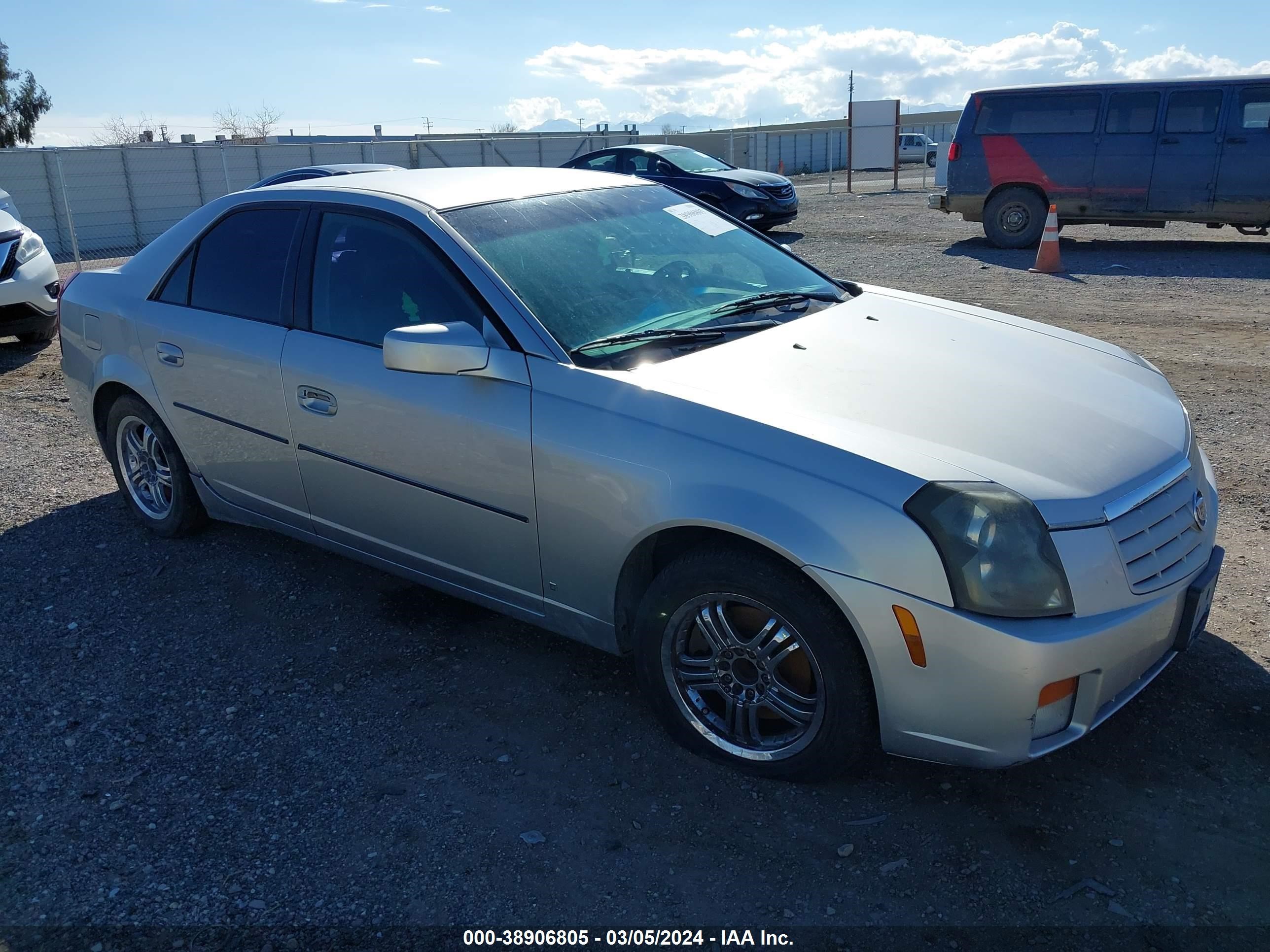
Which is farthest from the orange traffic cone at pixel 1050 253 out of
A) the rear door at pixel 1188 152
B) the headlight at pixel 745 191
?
the headlight at pixel 745 191

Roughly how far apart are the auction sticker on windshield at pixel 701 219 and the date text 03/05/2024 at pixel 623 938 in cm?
274

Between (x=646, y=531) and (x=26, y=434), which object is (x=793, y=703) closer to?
(x=646, y=531)

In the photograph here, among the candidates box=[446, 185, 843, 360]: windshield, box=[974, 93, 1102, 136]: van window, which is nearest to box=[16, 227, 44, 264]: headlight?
box=[446, 185, 843, 360]: windshield

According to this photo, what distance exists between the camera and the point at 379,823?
2.88m

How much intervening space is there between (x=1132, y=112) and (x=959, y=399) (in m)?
12.1

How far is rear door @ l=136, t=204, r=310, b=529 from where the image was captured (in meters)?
3.97

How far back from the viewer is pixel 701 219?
4312 millimetres

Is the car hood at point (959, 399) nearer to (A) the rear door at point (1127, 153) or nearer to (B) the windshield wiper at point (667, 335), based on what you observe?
(B) the windshield wiper at point (667, 335)

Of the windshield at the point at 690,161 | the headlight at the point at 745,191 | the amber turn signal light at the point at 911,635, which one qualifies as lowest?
the amber turn signal light at the point at 911,635

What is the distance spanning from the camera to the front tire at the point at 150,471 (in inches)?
185

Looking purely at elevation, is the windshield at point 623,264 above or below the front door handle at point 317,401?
above

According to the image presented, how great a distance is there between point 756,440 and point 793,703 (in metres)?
0.77

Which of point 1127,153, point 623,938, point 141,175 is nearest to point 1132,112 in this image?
point 1127,153

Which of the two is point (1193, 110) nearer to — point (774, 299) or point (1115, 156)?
point (1115, 156)
